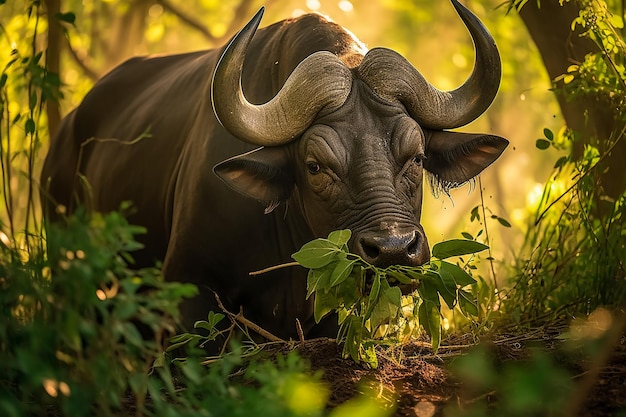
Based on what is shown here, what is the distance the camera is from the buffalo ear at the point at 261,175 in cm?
519

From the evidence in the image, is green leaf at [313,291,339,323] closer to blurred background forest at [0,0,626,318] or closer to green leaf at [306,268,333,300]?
green leaf at [306,268,333,300]

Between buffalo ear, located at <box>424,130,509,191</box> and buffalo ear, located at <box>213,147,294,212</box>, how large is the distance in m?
0.76

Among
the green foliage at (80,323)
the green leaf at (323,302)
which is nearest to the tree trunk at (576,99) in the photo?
the green leaf at (323,302)

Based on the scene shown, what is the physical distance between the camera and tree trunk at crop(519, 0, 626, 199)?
598cm

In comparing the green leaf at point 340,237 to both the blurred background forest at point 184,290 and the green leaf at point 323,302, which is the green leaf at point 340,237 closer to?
the green leaf at point 323,302

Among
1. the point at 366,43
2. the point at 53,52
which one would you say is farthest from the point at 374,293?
the point at 366,43

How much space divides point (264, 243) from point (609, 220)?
6.07ft

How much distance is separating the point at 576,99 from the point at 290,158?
6.18 ft

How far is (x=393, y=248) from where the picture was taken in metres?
4.57

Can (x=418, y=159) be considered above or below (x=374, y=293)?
above

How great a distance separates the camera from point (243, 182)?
17.3 feet

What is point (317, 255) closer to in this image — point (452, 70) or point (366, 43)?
point (366, 43)

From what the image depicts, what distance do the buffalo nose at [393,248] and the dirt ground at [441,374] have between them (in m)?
0.40

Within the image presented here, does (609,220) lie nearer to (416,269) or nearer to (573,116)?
(573,116)
